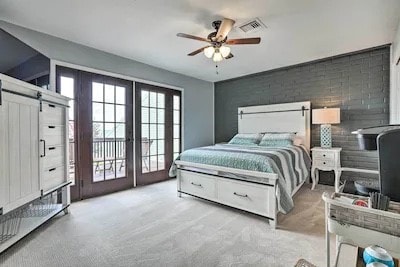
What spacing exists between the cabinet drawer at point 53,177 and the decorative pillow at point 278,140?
10.7 ft

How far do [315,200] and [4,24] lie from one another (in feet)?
15.8

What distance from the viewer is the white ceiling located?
7.34 ft

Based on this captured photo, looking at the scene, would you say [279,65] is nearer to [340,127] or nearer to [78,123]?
[340,127]

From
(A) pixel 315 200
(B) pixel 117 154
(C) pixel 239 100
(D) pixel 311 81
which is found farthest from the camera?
(C) pixel 239 100

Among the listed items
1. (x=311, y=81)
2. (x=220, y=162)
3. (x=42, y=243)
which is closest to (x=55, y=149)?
(x=42, y=243)

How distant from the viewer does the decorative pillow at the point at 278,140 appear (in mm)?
3830

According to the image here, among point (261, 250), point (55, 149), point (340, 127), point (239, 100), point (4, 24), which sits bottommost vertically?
point (261, 250)

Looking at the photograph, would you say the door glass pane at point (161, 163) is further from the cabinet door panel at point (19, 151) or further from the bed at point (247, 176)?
the cabinet door panel at point (19, 151)

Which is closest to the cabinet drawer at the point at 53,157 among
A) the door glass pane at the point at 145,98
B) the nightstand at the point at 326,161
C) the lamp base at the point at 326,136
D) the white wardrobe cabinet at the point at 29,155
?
the white wardrobe cabinet at the point at 29,155

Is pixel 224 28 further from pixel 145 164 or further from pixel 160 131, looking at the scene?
pixel 145 164

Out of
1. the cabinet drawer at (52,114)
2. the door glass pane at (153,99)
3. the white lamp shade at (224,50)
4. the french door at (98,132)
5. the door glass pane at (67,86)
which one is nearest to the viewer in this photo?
the cabinet drawer at (52,114)

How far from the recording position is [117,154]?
150 inches

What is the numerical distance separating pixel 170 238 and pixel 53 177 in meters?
1.59

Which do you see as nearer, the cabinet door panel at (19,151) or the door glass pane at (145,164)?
the cabinet door panel at (19,151)
